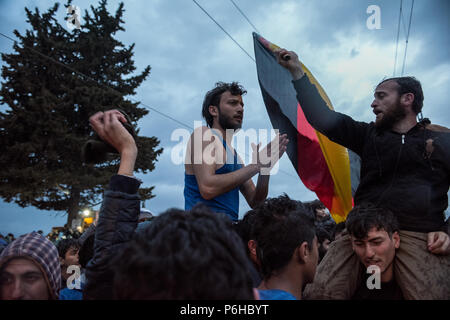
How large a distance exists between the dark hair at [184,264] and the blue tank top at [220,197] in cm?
137

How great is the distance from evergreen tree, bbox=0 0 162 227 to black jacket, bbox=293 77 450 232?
14.7 meters

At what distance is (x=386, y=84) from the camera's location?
7.47 feet

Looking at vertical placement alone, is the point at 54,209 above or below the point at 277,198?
above

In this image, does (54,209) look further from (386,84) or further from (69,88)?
(386,84)

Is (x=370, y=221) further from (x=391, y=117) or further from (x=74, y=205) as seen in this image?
(x=74, y=205)

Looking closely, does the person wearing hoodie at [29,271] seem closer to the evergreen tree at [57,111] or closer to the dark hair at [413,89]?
the dark hair at [413,89]

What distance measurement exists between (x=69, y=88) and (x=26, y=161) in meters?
4.17

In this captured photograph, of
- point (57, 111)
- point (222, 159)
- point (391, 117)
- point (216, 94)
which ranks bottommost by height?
point (222, 159)

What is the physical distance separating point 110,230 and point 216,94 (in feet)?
5.22

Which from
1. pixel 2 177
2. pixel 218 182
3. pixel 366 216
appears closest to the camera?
pixel 366 216

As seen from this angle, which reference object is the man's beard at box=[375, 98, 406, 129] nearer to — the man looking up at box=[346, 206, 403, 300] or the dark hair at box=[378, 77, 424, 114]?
the dark hair at box=[378, 77, 424, 114]

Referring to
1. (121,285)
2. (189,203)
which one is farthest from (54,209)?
(121,285)

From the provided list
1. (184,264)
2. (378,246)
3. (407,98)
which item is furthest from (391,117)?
(184,264)

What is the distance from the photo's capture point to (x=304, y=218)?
5.90ft
